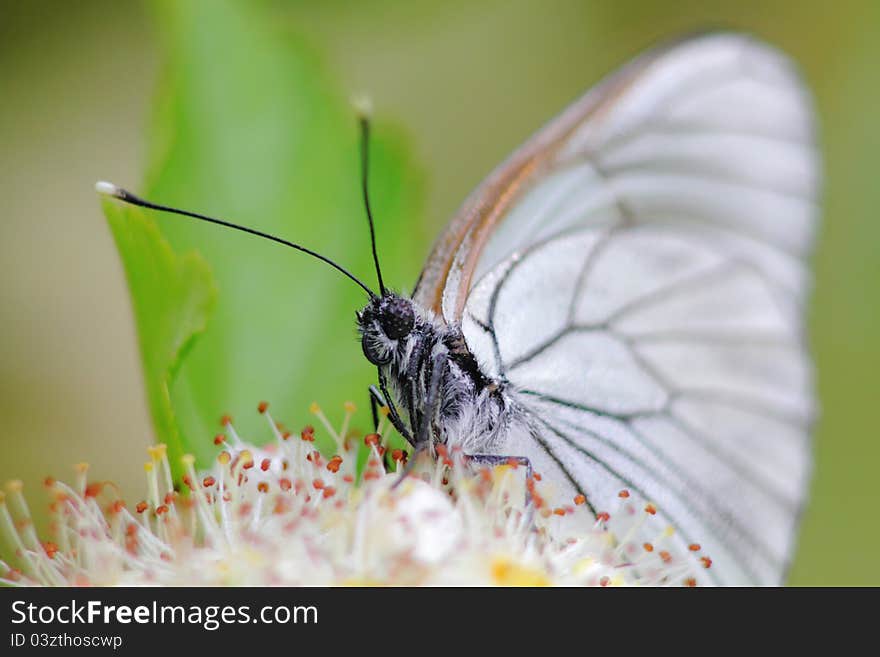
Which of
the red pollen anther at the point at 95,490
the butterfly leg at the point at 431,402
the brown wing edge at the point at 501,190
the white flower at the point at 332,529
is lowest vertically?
the white flower at the point at 332,529

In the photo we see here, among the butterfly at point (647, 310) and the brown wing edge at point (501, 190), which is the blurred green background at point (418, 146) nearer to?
the butterfly at point (647, 310)

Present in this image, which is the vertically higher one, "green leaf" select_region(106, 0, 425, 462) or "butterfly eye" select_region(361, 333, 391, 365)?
"green leaf" select_region(106, 0, 425, 462)

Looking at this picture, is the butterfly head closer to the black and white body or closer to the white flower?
the black and white body

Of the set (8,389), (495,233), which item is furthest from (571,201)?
(8,389)

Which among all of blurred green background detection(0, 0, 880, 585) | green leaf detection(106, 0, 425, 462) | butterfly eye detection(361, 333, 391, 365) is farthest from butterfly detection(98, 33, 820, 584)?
blurred green background detection(0, 0, 880, 585)

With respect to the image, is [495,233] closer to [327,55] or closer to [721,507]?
[327,55]

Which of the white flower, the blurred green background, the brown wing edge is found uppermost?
the blurred green background

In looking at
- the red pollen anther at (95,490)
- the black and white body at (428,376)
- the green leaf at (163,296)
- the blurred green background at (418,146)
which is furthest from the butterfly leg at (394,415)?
the blurred green background at (418,146)

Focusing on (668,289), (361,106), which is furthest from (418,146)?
(668,289)
